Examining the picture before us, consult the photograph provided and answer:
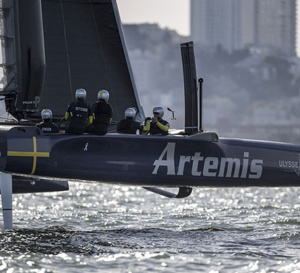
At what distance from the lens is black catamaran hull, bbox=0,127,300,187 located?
759 centimetres

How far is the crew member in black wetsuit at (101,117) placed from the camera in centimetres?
793

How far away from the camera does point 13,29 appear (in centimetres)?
873

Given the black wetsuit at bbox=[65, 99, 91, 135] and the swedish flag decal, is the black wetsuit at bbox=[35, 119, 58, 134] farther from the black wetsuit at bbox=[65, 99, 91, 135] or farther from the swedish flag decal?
the swedish flag decal

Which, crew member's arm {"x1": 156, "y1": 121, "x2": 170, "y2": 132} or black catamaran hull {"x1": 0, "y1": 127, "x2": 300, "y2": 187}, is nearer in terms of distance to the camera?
black catamaran hull {"x1": 0, "y1": 127, "x2": 300, "y2": 187}

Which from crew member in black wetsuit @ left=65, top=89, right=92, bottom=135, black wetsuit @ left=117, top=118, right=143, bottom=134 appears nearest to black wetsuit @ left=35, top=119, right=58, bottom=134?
crew member in black wetsuit @ left=65, top=89, right=92, bottom=135

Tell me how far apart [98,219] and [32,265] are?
3.50 metres

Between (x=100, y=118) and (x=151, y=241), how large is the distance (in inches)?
54.2

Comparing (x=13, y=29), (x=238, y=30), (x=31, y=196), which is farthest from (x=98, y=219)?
(x=238, y=30)

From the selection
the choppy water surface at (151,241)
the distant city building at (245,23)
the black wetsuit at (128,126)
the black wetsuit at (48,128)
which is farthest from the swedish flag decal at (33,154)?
the distant city building at (245,23)

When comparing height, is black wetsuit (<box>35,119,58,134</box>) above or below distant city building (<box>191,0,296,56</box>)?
below

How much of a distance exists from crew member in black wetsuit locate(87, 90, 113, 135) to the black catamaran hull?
9 cm

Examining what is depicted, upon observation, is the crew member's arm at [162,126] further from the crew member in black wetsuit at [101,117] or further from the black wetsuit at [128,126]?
the crew member in black wetsuit at [101,117]

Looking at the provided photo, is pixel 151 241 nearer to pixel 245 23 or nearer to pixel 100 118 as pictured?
pixel 100 118

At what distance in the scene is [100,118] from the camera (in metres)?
7.97
